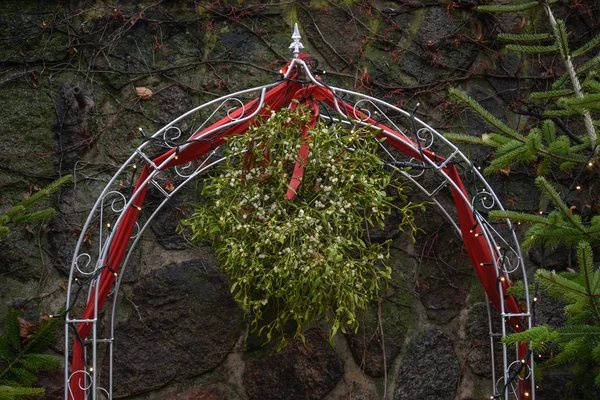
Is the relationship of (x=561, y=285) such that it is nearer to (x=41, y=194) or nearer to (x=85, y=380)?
(x=85, y=380)

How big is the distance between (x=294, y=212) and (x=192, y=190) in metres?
0.56

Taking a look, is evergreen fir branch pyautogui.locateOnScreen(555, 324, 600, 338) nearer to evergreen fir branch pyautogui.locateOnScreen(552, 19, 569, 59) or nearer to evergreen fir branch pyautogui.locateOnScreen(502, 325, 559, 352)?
evergreen fir branch pyautogui.locateOnScreen(502, 325, 559, 352)

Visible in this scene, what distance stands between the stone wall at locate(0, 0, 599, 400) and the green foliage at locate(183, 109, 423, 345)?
377 mm

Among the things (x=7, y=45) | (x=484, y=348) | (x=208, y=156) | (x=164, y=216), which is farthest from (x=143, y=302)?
(x=484, y=348)

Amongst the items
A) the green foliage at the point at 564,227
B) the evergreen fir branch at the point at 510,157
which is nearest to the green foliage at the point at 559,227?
the green foliage at the point at 564,227

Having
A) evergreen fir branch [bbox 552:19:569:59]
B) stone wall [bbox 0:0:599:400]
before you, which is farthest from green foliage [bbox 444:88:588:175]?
stone wall [bbox 0:0:599:400]

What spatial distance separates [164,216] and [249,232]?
1.78 ft

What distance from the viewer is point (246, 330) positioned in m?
2.54

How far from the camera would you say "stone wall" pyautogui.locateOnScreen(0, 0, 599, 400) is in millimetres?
2506

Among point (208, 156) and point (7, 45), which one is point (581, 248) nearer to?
point (208, 156)

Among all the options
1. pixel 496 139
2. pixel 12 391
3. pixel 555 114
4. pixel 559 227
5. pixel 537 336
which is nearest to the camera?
pixel 537 336

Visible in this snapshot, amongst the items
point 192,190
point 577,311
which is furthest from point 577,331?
point 192,190

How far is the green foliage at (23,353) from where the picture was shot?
2.25 metres

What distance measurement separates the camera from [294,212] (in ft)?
7.16
